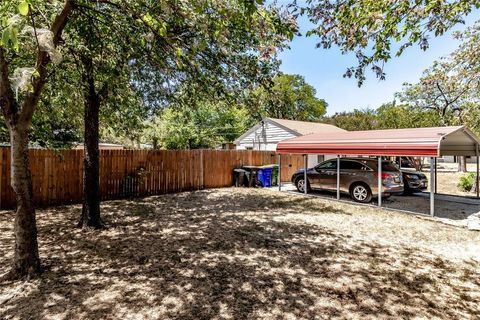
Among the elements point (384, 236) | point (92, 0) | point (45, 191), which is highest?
point (92, 0)

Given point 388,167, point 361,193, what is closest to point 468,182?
point 388,167

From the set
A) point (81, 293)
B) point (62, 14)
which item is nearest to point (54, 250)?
point (81, 293)

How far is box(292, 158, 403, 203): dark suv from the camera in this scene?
32.2 ft

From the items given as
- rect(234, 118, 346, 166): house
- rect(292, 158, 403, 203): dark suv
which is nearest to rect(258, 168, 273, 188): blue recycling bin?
rect(292, 158, 403, 203): dark suv

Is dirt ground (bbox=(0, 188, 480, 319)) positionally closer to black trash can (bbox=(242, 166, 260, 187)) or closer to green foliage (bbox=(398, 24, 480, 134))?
green foliage (bbox=(398, 24, 480, 134))

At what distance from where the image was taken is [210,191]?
12594 millimetres

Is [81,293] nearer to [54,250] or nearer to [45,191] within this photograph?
[54,250]

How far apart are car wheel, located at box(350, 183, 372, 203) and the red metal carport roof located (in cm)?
142

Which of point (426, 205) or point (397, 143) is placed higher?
point (397, 143)

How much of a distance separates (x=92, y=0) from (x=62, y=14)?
893 millimetres

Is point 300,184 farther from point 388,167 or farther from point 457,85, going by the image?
point 457,85

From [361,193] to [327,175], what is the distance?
5.60 feet

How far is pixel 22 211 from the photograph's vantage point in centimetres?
385

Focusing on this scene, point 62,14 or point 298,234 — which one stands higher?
point 62,14
